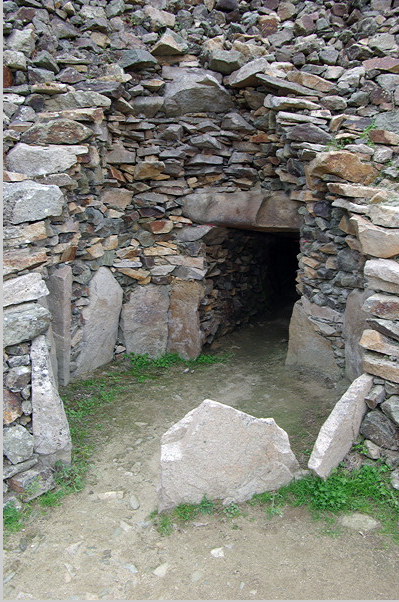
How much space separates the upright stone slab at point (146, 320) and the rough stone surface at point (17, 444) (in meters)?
3.03

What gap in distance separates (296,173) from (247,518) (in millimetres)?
4298

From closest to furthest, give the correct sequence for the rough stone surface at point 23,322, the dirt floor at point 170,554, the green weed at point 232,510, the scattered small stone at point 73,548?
the dirt floor at point 170,554 < the scattered small stone at point 73,548 < the green weed at point 232,510 < the rough stone surface at point 23,322

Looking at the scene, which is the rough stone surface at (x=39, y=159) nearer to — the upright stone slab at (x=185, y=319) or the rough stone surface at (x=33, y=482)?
the upright stone slab at (x=185, y=319)

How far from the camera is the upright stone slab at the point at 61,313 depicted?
557cm

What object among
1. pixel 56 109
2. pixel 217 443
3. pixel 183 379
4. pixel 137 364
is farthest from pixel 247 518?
pixel 56 109

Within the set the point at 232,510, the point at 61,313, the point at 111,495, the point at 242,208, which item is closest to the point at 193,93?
the point at 242,208

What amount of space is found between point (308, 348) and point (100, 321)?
283cm

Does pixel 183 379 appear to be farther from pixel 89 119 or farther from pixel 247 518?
pixel 89 119

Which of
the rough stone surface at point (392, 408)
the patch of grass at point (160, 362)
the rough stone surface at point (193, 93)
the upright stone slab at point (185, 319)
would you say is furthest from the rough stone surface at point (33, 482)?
the rough stone surface at point (193, 93)

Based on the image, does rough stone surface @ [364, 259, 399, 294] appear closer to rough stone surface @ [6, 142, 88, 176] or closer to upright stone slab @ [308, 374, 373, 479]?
upright stone slab @ [308, 374, 373, 479]

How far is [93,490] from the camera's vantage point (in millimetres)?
4129

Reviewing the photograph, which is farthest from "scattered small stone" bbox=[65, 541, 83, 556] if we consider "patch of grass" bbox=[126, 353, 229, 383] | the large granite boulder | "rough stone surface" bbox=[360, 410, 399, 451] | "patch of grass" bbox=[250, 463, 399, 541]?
the large granite boulder

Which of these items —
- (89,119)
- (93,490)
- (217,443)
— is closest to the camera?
(217,443)

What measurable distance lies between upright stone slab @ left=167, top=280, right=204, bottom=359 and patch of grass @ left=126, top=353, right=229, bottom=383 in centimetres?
11
